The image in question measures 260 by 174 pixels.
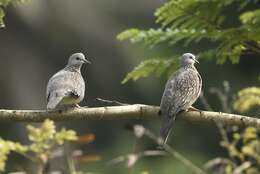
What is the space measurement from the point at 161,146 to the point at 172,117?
710mm

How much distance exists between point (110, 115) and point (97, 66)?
12.3 metres

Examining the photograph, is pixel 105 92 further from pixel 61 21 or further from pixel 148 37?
pixel 148 37

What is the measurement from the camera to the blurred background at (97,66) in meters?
18.2

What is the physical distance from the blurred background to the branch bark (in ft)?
36.1

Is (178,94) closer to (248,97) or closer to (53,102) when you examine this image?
(248,97)

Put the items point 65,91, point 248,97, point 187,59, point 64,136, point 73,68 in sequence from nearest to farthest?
point 64,136 → point 248,97 → point 65,91 → point 187,59 → point 73,68

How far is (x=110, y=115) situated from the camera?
21.9 ft

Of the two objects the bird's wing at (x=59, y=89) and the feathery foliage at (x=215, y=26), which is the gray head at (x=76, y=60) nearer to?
the bird's wing at (x=59, y=89)

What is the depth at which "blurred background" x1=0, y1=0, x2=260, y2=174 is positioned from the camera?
18.2 metres

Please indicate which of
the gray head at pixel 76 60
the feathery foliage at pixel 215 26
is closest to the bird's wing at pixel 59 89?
the gray head at pixel 76 60

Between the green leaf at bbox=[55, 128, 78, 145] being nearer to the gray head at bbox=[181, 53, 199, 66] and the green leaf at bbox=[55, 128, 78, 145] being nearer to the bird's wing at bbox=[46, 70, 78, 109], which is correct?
the bird's wing at bbox=[46, 70, 78, 109]

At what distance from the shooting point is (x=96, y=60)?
61.9 feet

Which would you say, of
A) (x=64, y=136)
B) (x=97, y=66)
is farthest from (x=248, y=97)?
(x=97, y=66)

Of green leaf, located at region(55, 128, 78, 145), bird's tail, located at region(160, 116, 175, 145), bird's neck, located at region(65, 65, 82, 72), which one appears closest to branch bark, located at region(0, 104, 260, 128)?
green leaf, located at region(55, 128, 78, 145)
